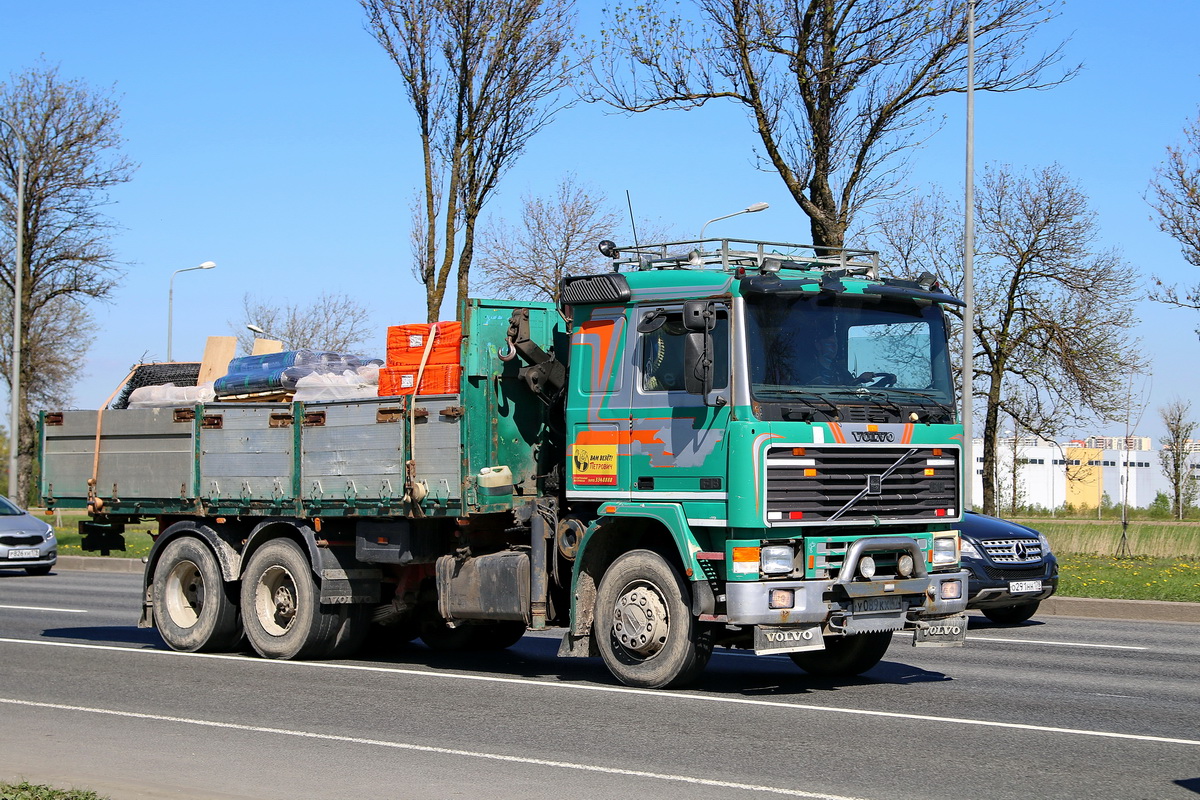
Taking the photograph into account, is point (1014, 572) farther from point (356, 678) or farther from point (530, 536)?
point (356, 678)

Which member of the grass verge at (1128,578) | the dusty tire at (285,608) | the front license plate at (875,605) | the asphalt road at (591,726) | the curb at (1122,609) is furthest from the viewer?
the grass verge at (1128,578)

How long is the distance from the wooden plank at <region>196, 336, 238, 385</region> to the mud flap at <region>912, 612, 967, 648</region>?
7.59m

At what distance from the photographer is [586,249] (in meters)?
40.7

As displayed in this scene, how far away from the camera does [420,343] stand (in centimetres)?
1213

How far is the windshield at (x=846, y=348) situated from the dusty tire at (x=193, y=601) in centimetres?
620

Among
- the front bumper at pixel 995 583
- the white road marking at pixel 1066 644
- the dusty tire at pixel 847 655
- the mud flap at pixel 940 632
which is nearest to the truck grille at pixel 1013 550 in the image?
the front bumper at pixel 995 583

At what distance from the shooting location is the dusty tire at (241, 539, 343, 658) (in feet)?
41.9

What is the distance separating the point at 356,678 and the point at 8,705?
2.72 meters

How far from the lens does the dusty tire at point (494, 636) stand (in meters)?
13.7

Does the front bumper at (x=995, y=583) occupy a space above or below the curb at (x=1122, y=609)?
above

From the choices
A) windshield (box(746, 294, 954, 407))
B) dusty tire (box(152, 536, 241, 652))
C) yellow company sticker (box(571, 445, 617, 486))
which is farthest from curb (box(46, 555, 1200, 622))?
yellow company sticker (box(571, 445, 617, 486))

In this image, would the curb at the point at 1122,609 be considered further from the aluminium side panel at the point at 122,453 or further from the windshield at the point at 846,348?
the windshield at the point at 846,348

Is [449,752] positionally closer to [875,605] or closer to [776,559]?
[776,559]

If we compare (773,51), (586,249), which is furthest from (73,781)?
(586,249)
